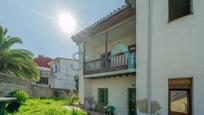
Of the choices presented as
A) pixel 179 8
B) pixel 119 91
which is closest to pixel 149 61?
pixel 179 8

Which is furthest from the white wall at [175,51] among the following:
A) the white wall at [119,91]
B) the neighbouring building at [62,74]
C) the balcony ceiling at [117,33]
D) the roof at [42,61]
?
the roof at [42,61]

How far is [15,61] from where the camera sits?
27.2 meters

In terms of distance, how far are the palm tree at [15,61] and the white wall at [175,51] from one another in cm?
1818

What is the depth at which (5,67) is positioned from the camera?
2700cm

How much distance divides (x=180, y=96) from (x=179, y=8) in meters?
2.80

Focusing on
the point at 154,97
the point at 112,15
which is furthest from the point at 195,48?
the point at 112,15

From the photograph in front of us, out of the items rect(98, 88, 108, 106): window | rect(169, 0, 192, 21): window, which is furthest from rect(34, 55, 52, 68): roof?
rect(169, 0, 192, 21): window

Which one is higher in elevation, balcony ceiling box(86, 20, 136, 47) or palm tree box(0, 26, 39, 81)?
balcony ceiling box(86, 20, 136, 47)

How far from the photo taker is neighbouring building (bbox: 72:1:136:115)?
14.8 metres

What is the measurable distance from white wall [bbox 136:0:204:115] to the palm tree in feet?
59.6

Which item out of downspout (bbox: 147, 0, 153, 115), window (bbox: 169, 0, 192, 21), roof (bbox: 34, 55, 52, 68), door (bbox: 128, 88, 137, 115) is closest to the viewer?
window (bbox: 169, 0, 192, 21)

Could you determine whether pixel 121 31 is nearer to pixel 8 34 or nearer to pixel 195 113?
pixel 195 113

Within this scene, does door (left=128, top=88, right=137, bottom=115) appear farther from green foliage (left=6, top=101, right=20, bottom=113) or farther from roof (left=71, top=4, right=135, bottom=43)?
green foliage (left=6, top=101, right=20, bottom=113)

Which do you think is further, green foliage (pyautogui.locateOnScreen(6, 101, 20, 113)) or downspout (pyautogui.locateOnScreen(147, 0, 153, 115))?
green foliage (pyautogui.locateOnScreen(6, 101, 20, 113))
